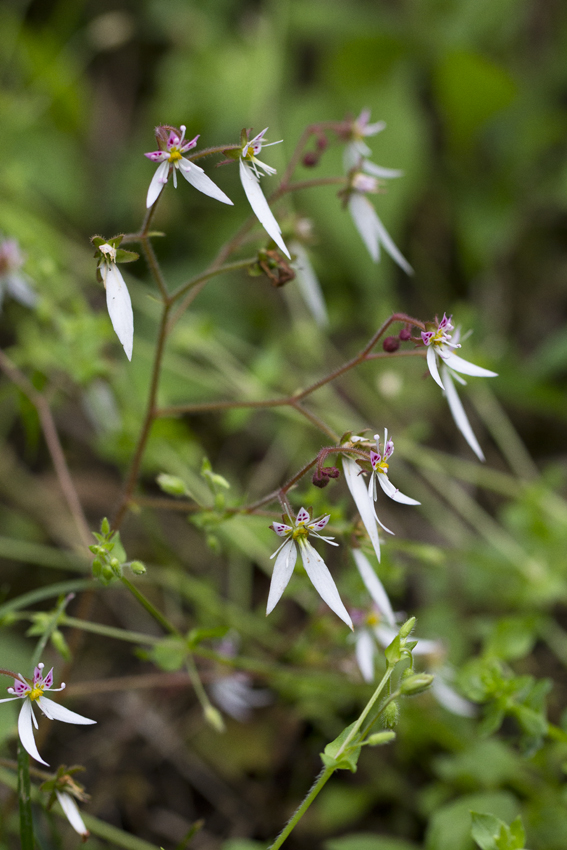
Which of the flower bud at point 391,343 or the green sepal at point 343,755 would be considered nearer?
the green sepal at point 343,755

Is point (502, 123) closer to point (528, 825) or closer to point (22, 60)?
point (22, 60)

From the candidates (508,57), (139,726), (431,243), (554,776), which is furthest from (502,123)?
(139,726)

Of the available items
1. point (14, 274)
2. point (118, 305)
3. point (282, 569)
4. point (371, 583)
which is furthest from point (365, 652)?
point (14, 274)

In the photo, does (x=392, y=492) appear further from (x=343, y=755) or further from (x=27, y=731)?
(x=27, y=731)

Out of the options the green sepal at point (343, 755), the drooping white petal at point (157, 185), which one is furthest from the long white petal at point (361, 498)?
the drooping white petal at point (157, 185)

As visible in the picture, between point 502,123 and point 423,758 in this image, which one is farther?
point 502,123

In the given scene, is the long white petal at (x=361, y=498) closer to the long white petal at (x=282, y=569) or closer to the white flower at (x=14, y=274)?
the long white petal at (x=282, y=569)

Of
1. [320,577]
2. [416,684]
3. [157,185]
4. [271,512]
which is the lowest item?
[416,684]
